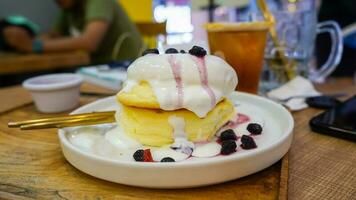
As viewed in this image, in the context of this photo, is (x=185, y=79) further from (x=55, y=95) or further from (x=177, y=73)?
(x=55, y=95)

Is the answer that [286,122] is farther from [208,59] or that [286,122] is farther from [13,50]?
[13,50]

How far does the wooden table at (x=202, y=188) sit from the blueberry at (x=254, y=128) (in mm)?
64

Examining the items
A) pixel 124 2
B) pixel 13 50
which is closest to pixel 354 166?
pixel 13 50

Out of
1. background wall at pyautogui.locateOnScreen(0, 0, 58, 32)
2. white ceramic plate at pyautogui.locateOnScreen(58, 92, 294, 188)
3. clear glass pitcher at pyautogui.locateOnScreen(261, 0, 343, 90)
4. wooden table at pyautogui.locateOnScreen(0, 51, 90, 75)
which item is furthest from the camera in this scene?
background wall at pyautogui.locateOnScreen(0, 0, 58, 32)

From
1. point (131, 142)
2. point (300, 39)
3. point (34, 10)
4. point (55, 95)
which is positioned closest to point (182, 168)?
point (131, 142)

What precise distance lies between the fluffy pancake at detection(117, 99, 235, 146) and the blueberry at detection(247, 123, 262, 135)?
0.20 feet

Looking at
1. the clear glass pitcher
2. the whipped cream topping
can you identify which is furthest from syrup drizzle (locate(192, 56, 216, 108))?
the clear glass pitcher

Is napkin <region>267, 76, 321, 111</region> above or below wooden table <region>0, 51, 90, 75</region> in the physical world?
above

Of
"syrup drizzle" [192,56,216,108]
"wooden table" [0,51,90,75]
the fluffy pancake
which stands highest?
"syrup drizzle" [192,56,216,108]

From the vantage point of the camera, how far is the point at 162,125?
1.74ft

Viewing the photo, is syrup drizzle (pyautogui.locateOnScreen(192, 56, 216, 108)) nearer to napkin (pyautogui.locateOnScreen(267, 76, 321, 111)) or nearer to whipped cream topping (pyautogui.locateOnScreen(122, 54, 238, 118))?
whipped cream topping (pyautogui.locateOnScreen(122, 54, 238, 118))

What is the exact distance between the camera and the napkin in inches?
32.5

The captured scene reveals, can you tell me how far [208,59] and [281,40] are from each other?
1.76 ft

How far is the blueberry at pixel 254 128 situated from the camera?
0.56m
